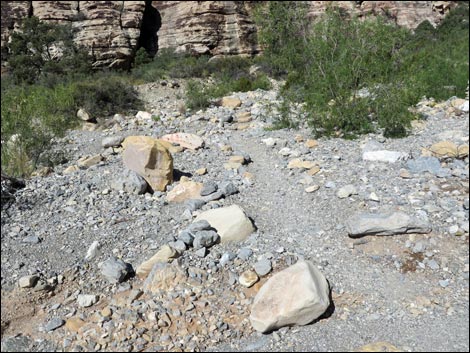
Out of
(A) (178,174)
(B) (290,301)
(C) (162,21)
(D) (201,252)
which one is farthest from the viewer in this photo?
(C) (162,21)

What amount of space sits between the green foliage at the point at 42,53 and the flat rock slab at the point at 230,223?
666 inches

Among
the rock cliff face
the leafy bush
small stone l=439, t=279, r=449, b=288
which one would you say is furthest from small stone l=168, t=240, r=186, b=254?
the rock cliff face

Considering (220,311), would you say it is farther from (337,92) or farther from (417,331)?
(337,92)

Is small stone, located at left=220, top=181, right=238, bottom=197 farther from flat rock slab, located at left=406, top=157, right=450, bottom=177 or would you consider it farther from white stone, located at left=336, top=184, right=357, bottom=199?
flat rock slab, located at left=406, top=157, right=450, bottom=177

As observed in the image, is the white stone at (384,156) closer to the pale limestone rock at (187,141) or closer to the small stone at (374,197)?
the small stone at (374,197)

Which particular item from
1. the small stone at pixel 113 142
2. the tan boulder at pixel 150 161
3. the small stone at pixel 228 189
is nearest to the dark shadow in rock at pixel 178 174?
the tan boulder at pixel 150 161

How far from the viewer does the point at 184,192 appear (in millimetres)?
4883

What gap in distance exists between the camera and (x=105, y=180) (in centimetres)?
534

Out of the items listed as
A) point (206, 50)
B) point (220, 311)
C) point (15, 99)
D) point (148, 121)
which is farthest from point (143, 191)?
point (206, 50)

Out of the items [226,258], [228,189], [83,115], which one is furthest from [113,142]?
[226,258]

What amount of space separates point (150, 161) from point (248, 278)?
2.41 m

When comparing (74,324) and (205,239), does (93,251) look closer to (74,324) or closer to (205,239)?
(74,324)

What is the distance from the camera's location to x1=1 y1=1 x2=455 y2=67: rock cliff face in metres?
21.7

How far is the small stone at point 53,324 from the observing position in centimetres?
284
